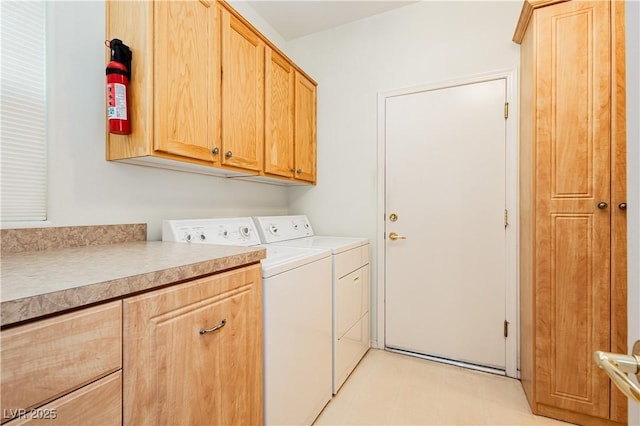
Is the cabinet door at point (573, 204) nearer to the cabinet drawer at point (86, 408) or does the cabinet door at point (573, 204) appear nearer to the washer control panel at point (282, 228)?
the washer control panel at point (282, 228)

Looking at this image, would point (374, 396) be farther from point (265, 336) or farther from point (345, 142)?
point (345, 142)

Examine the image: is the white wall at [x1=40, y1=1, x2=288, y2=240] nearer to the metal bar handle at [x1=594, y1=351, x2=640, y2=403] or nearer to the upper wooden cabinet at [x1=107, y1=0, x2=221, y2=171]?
the upper wooden cabinet at [x1=107, y1=0, x2=221, y2=171]

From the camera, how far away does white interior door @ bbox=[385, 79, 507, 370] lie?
2.03 m

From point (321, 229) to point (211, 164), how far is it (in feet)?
4.15

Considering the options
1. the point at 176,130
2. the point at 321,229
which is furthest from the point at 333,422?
the point at 176,130

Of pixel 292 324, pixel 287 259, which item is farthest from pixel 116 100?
pixel 292 324

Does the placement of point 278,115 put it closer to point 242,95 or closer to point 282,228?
point 242,95

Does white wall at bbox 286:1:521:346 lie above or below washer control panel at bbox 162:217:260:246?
above

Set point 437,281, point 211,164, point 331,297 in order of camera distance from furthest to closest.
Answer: point 437,281 < point 331,297 < point 211,164

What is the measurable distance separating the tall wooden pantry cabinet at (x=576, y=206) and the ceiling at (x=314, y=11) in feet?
3.62

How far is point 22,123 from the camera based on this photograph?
113 centimetres

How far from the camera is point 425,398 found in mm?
1758

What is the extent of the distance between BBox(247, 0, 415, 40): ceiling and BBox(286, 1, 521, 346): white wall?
67 millimetres

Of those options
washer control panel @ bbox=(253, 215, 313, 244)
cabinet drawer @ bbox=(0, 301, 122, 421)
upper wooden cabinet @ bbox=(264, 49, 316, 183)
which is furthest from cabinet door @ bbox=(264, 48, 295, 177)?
cabinet drawer @ bbox=(0, 301, 122, 421)
